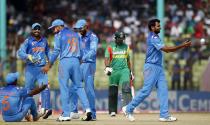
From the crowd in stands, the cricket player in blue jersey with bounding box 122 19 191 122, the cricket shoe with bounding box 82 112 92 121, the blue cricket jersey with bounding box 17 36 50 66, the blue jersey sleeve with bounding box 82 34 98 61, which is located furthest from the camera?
the crowd in stands

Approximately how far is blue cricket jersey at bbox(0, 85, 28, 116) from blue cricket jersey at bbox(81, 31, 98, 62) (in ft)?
6.00

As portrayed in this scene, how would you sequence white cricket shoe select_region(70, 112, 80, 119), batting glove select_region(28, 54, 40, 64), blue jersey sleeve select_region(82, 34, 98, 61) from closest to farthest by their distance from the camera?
blue jersey sleeve select_region(82, 34, 98, 61), white cricket shoe select_region(70, 112, 80, 119), batting glove select_region(28, 54, 40, 64)

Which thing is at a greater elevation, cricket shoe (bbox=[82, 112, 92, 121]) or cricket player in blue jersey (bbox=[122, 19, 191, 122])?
cricket player in blue jersey (bbox=[122, 19, 191, 122])

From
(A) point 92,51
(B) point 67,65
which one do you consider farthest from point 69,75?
(A) point 92,51

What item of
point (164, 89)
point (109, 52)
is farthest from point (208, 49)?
point (164, 89)

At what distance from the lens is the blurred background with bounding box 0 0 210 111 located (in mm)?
26938

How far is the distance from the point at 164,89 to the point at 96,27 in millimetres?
13949

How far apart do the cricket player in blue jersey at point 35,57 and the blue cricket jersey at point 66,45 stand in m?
1.59

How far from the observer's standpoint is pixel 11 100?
16.8 m

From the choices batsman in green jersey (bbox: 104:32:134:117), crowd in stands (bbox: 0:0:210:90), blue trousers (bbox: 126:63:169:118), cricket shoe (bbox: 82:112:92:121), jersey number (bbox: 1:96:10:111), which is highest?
crowd in stands (bbox: 0:0:210:90)

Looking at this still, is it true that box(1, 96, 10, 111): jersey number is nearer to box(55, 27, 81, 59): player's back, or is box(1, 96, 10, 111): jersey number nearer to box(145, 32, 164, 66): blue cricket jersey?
box(55, 27, 81, 59): player's back

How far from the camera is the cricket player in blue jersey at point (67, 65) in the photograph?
1719cm

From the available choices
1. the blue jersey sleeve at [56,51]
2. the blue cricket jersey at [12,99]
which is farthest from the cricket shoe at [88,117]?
the blue cricket jersey at [12,99]

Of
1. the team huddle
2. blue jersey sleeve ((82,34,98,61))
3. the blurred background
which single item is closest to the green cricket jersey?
the team huddle
